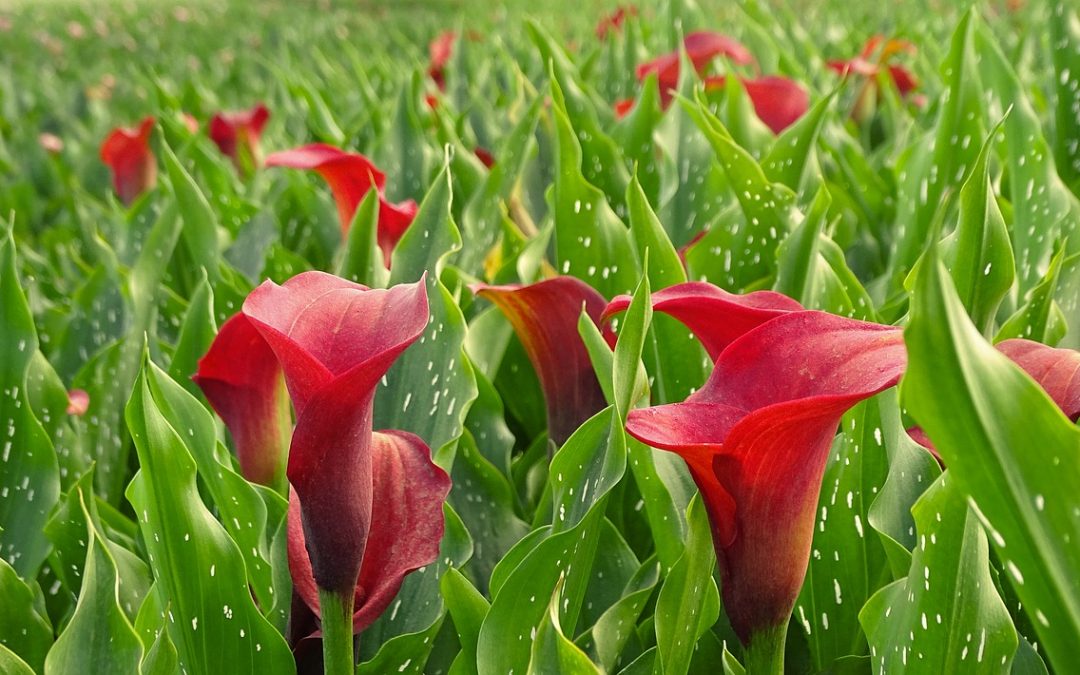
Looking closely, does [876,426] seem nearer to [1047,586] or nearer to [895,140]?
[1047,586]

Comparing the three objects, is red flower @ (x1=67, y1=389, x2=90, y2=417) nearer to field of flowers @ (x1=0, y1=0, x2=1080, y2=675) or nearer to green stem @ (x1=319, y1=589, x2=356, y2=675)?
field of flowers @ (x1=0, y1=0, x2=1080, y2=675)

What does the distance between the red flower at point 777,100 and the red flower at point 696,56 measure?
0.09 meters

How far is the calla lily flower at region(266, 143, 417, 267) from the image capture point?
95cm

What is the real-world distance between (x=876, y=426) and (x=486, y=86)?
6.34ft

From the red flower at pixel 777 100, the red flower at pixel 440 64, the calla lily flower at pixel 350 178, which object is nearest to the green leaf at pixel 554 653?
the calla lily flower at pixel 350 178

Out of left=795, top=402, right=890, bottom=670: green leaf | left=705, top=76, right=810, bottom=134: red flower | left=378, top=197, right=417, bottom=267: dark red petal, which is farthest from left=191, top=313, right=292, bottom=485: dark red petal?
left=705, top=76, right=810, bottom=134: red flower

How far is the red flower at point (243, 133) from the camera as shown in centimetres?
192

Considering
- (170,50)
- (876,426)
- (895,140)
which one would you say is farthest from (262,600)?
(170,50)

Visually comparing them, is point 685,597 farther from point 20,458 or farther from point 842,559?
point 20,458

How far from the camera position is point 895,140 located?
1639 millimetres

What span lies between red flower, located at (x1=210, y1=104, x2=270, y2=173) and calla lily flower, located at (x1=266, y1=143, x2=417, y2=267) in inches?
35.8

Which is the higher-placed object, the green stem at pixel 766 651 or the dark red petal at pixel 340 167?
the dark red petal at pixel 340 167

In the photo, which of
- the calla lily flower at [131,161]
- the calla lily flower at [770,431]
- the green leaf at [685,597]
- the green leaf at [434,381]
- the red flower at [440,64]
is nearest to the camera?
the calla lily flower at [770,431]

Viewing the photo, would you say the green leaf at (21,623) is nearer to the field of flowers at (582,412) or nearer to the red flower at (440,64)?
the field of flowers at (582,412)
